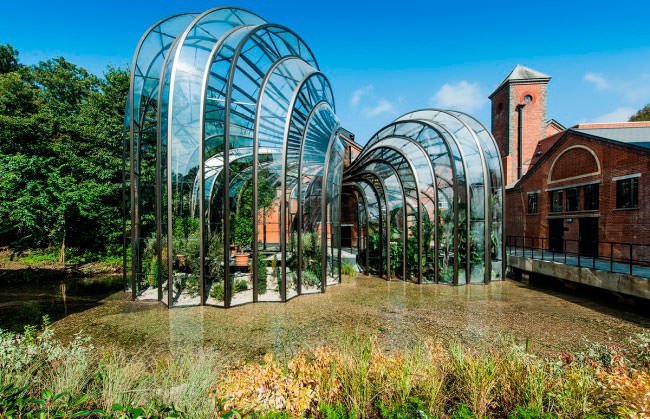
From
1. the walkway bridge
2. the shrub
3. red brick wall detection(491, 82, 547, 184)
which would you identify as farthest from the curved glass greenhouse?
red brick wall detection(491, 82, 547, 184)

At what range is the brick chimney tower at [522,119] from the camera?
25.4 meters

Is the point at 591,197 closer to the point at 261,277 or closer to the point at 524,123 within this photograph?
the point at 524,123

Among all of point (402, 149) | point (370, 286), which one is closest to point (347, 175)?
point (402, 149)

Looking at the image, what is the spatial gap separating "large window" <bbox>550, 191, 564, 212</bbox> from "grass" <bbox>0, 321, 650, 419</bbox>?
16.3 meters

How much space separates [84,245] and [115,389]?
736 inches

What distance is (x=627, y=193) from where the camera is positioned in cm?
1259

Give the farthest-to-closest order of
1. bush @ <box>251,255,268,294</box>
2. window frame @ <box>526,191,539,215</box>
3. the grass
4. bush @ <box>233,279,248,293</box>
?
window frame @ <box>526,191,539,215</box>
bush @ <box>233,279,248,293</box>
bush @ <box>251,255,268,294</box>
the grass

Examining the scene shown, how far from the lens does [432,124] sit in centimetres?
1248

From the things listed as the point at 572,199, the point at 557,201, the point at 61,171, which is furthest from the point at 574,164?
the point at 61,171

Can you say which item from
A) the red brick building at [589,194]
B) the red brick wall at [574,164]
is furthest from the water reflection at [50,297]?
the red brick wall at [574,164]

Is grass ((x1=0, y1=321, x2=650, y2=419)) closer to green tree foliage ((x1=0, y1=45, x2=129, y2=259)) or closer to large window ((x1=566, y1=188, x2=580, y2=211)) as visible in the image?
large window ((x1=566, y1=188, x2=580, y2=211))

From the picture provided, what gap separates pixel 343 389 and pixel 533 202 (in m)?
20.9

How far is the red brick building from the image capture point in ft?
39.6

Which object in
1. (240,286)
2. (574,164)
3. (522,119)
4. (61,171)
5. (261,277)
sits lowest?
(240,286)
